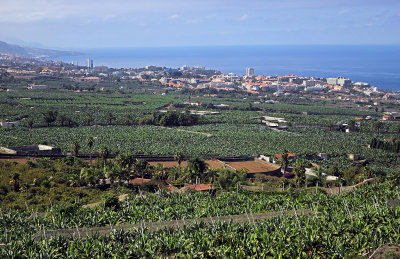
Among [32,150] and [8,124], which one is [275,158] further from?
[8,124]

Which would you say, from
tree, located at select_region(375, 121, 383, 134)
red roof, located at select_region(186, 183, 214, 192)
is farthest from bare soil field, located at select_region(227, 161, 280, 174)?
tree, located at select_region(375, 121, 383, 134)

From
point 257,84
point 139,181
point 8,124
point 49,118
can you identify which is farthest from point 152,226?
point 257,84

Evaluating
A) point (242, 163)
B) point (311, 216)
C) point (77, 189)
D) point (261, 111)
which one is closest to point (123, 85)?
point (261, 111)

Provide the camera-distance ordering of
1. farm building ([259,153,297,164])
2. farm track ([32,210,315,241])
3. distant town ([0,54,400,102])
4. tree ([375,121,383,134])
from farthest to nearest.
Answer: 1. distant town ([0,54,400,102])
2. tree ([375,121,383,134])
3. farm building ([259,153,297,164])
4. farm track ([32,210,315,241])

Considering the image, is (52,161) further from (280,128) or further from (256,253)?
(280,128)

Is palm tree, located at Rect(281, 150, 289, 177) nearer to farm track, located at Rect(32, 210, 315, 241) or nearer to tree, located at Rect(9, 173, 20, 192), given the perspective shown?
farm track, located at Rect(32, 210, 315, 241)

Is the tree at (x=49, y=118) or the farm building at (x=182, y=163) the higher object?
the tree at (x=49, y=118)

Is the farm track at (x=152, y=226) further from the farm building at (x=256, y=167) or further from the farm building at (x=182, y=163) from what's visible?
the farm building at (x=182, y=163)

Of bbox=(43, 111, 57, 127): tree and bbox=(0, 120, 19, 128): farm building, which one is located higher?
bbox=(43, 111, 57, 127): tree

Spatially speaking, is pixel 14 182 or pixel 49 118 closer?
pixel 14 182

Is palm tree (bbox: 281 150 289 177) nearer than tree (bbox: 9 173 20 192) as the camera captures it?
No

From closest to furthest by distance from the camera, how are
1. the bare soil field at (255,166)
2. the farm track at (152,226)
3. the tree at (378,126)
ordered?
the farm track at (152,226), the bare soil field at (255,166), the tree at (378,126)

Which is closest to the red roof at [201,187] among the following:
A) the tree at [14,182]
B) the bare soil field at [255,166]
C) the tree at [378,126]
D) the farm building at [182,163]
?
the bare soil field at [255,166]
